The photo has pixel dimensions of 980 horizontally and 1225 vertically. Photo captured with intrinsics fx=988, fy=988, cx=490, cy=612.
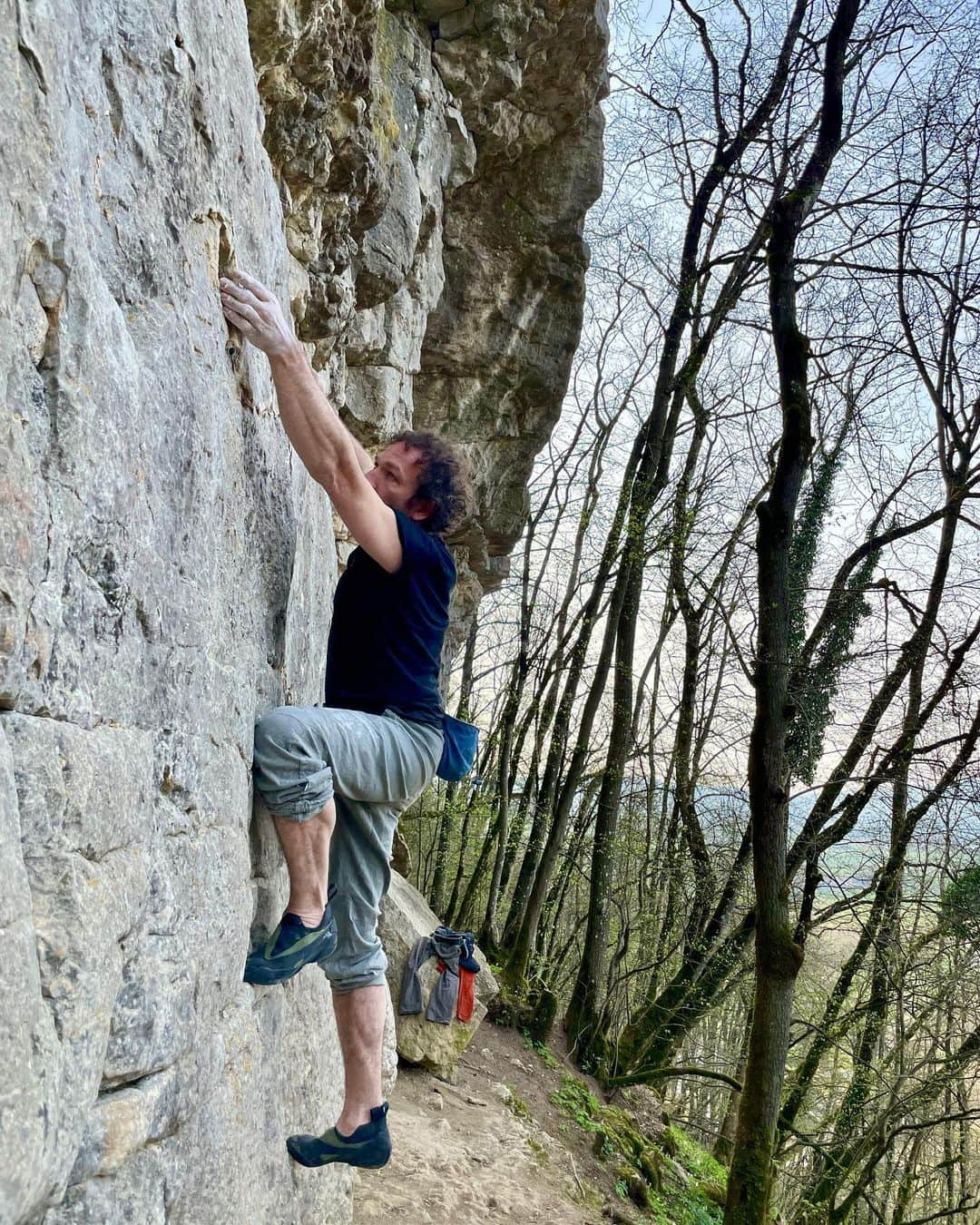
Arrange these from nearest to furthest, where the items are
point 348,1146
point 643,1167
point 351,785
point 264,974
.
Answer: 1. point 264,974
2. point 351,785
3. point 348,1146
4. point 643,1167

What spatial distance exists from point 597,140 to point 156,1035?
10960 mm

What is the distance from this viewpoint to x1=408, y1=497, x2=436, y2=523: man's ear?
12.2ft

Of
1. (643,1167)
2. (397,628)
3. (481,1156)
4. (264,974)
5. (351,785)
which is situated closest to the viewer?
(264,974)

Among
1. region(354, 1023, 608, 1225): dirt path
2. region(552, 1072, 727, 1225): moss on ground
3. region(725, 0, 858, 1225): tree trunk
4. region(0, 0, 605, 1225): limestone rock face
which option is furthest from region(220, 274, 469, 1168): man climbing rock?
region(552, 1072, 727, 1225): moss on ground

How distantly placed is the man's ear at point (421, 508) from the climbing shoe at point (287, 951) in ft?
4.81

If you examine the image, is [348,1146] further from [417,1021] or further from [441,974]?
[441,974]

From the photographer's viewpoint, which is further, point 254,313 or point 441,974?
point 441,974

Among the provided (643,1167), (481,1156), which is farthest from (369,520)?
(643,1167)

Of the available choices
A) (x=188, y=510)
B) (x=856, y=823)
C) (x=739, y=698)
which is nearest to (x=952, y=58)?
(x=856, y=823)

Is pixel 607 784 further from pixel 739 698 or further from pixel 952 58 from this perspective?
pixel 952 58

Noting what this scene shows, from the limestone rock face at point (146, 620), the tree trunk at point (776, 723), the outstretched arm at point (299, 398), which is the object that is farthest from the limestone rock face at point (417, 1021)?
the outstretched arm at point (299, 398)

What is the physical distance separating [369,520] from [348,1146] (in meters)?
2.22

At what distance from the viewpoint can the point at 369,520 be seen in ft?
10.8

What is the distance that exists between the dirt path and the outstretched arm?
4.18 m
